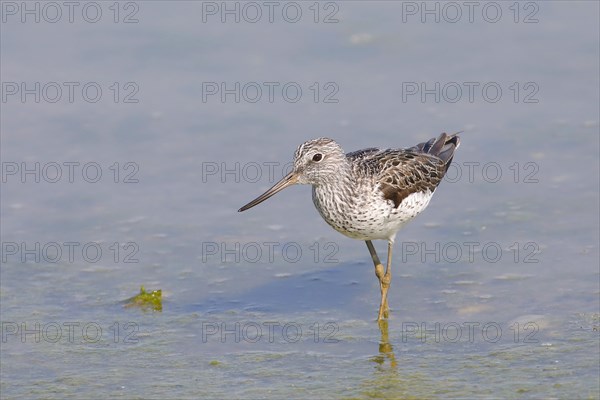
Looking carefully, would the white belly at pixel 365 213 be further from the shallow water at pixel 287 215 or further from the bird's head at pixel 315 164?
the shallow water at pixel 287 215

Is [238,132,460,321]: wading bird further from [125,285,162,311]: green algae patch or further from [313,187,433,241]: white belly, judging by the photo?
[125,285,162,311]: green algae patch

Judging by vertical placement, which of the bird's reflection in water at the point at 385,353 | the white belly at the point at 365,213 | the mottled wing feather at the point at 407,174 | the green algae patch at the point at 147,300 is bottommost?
the bird's reflection in water at the point at 385,353

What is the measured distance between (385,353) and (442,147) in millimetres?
2586

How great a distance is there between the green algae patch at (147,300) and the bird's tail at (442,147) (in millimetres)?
2736

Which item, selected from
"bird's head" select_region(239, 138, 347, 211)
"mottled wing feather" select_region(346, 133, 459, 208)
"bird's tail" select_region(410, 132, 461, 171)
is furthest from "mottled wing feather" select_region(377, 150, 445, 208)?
"bird's head" select_region(239, 138, 347, 211)

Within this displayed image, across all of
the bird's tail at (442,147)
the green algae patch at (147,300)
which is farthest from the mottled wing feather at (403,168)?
the green algae patch at (147,300)

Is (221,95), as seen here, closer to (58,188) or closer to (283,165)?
(283,165)

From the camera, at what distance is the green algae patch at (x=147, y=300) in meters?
9.30

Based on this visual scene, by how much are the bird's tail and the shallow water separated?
2.55 feet

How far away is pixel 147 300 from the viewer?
368 inches

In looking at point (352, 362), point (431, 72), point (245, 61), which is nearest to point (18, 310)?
point (352, 362)

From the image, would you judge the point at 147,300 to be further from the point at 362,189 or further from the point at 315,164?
the point at 362,189

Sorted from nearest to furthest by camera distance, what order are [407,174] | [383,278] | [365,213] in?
1. [365,213]
2. [407,174]
3. [383,278]

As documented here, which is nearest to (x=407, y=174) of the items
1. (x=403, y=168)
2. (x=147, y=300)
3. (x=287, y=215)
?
(x=403, y=168)
